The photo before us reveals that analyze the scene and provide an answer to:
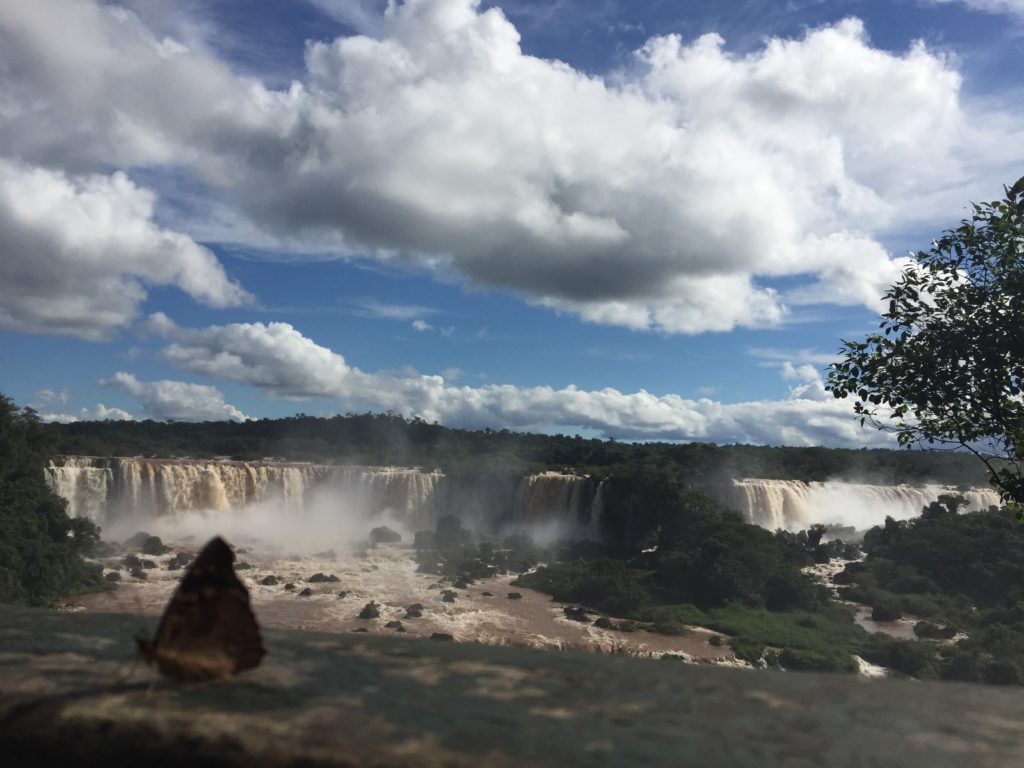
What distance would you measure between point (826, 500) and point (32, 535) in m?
44.4

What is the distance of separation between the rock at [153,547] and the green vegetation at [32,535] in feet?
33.5

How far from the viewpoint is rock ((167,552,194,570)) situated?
35062mm

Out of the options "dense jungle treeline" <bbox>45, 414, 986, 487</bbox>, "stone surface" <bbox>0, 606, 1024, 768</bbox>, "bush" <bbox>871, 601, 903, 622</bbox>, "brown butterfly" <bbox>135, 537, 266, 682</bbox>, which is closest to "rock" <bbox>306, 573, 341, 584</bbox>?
"dense jungle treeline" <bbox>45, 414, 986, 487</bbox>

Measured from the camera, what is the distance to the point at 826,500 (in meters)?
51.4

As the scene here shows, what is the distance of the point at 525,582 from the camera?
36375 mm

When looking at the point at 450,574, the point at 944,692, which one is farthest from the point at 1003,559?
A: the point at 944,692

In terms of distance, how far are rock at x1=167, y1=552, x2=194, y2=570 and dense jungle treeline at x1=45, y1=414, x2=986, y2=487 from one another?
48.0 ft

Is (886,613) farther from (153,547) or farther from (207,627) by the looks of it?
(207,627)

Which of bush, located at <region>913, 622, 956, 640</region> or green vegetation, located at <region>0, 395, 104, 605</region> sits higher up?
green vegetation, located at <region>0, 395, 104, 605</region>

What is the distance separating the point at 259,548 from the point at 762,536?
85.8ft

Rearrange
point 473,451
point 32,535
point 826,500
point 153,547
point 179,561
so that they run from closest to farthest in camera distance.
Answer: point 32,535 → point 179,561 → point 153,547 → point 826,500 → point 473,451

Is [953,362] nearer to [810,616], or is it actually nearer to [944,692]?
[944,692]

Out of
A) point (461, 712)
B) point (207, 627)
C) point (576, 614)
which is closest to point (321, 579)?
point (576, 614)

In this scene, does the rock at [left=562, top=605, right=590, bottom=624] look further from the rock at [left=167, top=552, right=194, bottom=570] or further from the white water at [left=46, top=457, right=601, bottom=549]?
the rock at [left=167, top=552, right=194, bottom=570]
